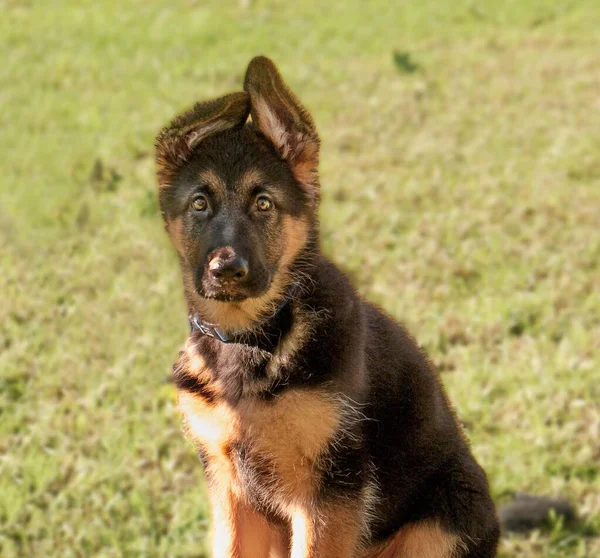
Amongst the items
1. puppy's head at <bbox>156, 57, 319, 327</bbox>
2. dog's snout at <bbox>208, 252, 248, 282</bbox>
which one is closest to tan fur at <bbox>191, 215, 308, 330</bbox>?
puppy's head at <bbox>156, 57, 319, 327</bbox>

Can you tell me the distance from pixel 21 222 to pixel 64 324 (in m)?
1.96

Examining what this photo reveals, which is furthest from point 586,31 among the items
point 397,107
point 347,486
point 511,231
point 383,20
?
point 347,486

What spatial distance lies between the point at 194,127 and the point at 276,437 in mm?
1320

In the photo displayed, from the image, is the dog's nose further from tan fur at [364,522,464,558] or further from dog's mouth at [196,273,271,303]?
tan fur at [364,522,464,558]

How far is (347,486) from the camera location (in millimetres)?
4078

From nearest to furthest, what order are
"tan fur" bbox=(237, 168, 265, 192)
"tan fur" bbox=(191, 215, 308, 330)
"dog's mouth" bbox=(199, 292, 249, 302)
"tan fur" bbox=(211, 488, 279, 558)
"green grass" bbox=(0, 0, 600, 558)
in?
"dog's mouth" bbox=(199, 292, 249, 302)
"tan fur" bbox=(237, 168, 265, 192)
"tan fur" bbox=(191, 215, 308, 330)
"tan fur" bbox=(211, 488, 279, 558)
"green grass" bbox=(0, 0, 600, 558)

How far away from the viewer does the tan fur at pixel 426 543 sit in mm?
4293

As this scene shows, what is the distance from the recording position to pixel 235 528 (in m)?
4.44

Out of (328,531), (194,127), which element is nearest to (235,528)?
(328,531)

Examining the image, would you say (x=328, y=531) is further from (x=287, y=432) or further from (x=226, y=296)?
(x=226, y=296)

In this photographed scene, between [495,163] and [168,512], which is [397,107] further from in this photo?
[168,512]

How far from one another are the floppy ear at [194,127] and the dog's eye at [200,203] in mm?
199

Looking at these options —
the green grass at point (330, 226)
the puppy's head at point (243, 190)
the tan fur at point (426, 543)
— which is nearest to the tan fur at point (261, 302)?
the puppy's head at point (243, 190)

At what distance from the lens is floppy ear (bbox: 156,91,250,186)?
4.05 metres
